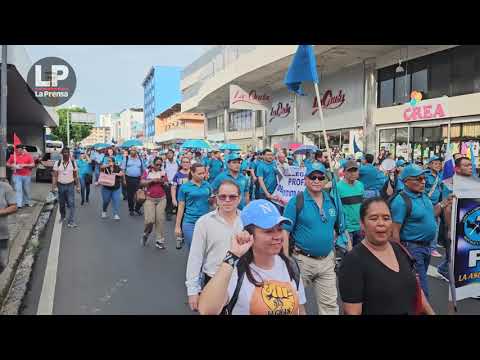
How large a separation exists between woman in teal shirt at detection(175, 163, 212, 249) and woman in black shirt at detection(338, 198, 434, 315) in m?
3.18

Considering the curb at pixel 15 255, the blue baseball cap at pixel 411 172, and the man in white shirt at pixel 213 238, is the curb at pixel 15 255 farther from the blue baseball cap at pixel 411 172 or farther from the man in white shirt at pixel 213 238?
the blue baseball cap at pixel 411 172

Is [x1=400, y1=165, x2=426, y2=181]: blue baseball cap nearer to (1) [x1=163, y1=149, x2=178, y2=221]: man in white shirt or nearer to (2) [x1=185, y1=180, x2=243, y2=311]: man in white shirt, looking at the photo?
(2) [x1=185, y1=180, x2=243, y2=311]: man in white shirt

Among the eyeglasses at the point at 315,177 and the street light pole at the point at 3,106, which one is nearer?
the eyeglasses at the point at 315,177

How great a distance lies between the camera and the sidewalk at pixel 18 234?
6438mm

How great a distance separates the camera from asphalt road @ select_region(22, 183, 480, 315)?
5293mm

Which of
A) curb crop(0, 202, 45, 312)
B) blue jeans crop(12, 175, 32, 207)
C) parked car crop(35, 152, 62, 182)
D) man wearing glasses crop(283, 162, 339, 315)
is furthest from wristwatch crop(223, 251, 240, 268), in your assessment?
parked car crop(35, 152, 62, 182)

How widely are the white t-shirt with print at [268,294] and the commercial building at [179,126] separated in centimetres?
5549

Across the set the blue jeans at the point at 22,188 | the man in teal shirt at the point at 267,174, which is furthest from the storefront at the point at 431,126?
the blue jeans at the point at 22,188

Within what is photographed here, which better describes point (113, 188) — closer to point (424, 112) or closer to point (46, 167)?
point (46, 167)

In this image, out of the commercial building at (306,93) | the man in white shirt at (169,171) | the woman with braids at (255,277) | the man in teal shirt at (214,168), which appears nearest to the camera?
the woman with braids at (255,277)

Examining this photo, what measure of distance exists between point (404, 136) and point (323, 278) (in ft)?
55.5

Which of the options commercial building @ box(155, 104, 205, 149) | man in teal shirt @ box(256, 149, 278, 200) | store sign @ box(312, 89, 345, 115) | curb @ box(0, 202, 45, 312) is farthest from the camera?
commercial building @ box(155, 104, 205, 149)

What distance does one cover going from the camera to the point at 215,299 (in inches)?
101
